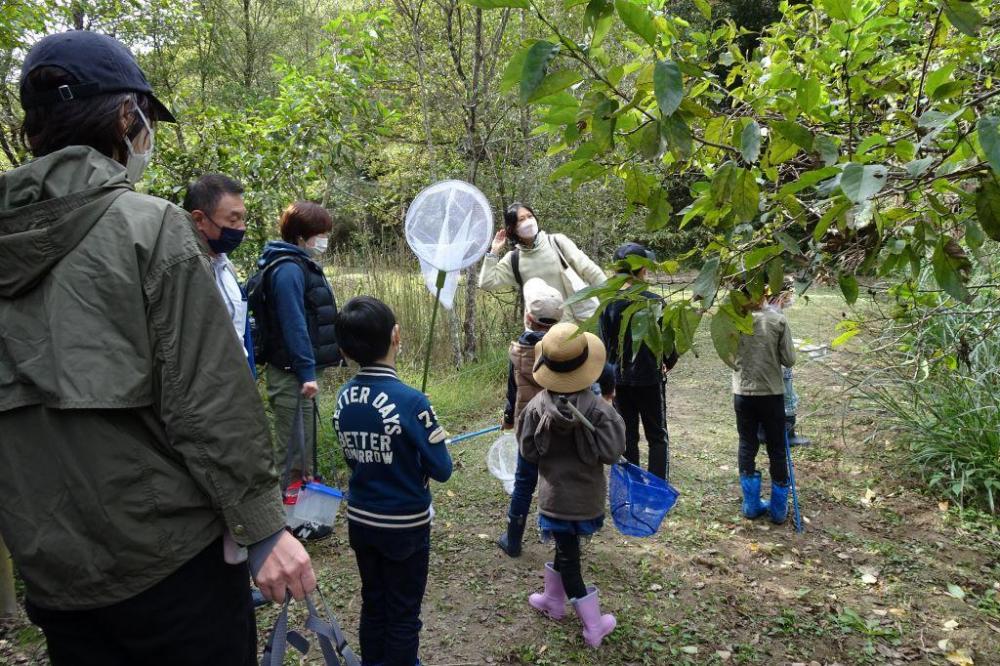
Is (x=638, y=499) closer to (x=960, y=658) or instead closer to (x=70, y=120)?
(x=960, y=658)

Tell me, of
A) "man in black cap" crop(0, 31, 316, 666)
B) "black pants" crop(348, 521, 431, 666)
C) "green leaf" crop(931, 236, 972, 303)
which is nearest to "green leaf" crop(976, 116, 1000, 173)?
"green leaf" crop(931, 236, 972, 303)

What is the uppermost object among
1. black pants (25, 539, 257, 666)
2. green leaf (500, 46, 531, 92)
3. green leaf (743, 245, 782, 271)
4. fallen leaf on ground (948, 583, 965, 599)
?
green leaf (500, 46, 531, 92)

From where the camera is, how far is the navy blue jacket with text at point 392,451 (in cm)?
238

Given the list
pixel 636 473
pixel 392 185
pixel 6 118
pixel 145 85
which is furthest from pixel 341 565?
pixel 392 185

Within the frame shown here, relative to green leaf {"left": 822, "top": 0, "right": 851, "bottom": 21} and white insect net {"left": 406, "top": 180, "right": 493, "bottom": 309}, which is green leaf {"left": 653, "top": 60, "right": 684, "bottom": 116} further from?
white insect net {"left": 406, "top": 180, "right": 493, "bottom": 309}

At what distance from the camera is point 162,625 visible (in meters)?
1.25

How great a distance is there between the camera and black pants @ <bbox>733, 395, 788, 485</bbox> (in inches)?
158

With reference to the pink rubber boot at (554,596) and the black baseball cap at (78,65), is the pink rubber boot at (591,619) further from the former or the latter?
the black baseball cap at (78,65)

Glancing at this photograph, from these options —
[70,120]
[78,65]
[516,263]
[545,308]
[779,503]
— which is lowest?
[779,503]

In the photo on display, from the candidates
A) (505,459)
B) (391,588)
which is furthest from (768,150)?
(505,459)

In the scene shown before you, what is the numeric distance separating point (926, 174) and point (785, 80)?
1.26 feet

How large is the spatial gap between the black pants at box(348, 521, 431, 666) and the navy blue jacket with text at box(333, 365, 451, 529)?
0.19 ft

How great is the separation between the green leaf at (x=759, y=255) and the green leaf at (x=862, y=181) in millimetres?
370

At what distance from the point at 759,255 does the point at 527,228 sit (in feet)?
9.46
